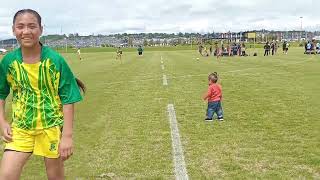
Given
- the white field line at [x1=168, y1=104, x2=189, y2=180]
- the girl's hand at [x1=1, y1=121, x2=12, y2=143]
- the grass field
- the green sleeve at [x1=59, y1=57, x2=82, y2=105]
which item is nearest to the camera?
the green sleeve at [x1=59, y1=57, x2=82, y2=105]

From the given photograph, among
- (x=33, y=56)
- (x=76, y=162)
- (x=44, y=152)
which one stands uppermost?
(x=33, y=56)

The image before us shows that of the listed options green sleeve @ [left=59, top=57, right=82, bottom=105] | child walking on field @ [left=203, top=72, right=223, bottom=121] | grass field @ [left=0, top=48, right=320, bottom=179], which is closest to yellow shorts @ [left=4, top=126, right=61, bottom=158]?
green sleeve @ [left=59, top=57, right=82, bottom=105]

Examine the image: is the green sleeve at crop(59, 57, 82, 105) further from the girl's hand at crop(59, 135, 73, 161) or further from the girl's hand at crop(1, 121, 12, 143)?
the girl's hand at crop(1, 121, 12, 143)

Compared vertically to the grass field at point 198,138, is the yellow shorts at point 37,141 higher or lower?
higher

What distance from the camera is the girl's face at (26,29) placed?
4.36 metres

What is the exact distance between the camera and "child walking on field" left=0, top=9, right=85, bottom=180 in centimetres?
443

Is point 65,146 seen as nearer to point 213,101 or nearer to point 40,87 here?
point 40,87

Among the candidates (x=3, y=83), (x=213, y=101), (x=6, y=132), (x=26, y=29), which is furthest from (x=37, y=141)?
(x=213, y=101)

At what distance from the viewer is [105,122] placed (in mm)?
11812

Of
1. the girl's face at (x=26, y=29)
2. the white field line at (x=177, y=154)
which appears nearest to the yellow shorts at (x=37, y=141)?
the girl's face at (x=26, y=29)

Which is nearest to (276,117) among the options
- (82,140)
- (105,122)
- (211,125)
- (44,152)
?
(211,125)

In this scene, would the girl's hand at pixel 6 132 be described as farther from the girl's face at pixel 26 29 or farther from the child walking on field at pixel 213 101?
the child walking on field at pixel 213 101

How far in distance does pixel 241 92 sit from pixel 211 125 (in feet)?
23.4

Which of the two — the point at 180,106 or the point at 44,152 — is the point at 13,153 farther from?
the point at 180,106
